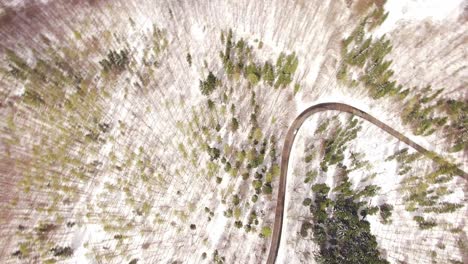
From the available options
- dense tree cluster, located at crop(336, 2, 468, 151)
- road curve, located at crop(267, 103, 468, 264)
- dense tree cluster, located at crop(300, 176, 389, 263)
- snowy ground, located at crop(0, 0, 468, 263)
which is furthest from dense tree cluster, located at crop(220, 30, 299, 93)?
dense tree cluster, located at crop(300, 176, 389, 263)

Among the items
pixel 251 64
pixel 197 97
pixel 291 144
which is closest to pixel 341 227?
pixel 291 144

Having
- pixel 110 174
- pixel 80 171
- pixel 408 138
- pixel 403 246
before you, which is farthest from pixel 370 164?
pixel 80 171

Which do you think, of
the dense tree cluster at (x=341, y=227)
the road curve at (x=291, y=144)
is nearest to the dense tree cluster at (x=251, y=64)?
the road curve at (x=291, y=144)

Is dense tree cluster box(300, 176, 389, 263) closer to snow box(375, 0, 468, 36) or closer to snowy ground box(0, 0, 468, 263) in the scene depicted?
snowy ground box(0, 0, 468, 263)

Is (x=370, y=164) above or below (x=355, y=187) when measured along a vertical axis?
above

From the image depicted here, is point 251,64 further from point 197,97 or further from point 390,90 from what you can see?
point 390,90

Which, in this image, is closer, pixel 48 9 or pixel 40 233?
pixel 40 233

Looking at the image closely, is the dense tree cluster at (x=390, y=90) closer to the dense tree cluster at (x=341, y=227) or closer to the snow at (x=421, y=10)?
the snow at (x=421, y=10)

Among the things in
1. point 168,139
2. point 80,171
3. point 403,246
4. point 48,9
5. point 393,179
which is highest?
point 48,9

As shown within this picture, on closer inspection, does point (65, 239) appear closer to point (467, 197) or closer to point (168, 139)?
point (168, 139)
